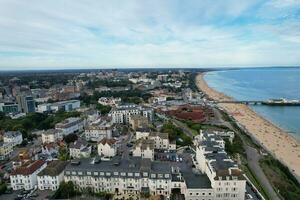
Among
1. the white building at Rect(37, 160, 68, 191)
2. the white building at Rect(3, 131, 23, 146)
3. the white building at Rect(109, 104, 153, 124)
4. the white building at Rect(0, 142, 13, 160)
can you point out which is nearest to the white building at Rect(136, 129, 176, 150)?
the white building at Rect(37, 160, 68, 191)

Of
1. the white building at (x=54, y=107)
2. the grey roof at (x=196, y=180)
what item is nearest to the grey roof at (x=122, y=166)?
the grey roof at (x=196, y=180)

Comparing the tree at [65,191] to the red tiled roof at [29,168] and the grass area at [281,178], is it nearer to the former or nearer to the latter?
the red tiled roof at [29,168]

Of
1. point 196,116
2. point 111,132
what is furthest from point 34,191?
point 196,116

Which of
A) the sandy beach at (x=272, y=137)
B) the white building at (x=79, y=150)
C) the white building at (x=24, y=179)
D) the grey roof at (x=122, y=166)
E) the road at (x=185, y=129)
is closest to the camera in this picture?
the grey roof at (x=122, y=166)

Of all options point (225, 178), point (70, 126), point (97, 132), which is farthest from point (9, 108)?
point (225, 178)

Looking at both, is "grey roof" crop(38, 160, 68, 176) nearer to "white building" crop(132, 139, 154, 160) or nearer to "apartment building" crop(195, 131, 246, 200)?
"white building" crop(132, 139, 154, 160)

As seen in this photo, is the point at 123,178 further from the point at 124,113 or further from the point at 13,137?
the point at 124,113
